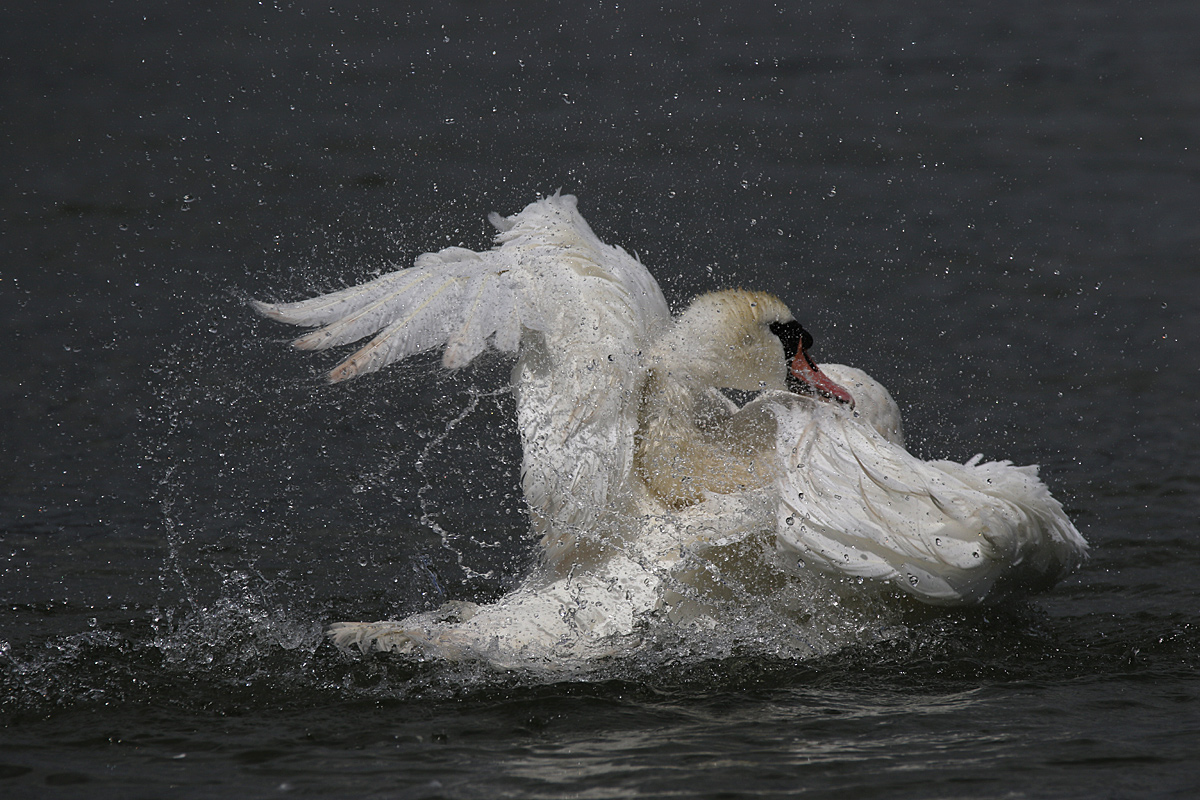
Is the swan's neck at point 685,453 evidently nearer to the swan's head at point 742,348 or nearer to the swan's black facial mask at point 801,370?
the swan's head at point 742,348

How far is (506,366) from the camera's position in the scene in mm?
7410

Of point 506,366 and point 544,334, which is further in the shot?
point 506,366

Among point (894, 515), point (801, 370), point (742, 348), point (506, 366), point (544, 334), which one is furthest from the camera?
point (506, 366)

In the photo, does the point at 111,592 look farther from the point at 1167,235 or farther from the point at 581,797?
the point at 1167,235

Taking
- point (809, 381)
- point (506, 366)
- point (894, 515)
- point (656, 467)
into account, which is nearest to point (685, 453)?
point (656, 467)

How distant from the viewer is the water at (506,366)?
4.39 meters

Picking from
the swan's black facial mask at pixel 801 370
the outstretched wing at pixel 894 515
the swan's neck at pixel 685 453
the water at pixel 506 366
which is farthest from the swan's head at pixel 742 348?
the water at pixel 506 366

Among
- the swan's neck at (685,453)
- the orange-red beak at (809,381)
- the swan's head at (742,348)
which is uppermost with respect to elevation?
the swan's head at (742,348)

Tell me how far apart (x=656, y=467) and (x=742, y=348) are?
67 cm

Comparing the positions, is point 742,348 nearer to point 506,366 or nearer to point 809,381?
point 809,381

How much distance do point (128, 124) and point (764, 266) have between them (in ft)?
20.9

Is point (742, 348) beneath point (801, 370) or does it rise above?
above

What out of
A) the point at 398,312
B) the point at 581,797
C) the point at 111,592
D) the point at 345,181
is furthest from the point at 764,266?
the point at 581,797

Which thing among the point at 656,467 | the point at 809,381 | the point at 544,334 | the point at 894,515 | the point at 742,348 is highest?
the point at 544,334
